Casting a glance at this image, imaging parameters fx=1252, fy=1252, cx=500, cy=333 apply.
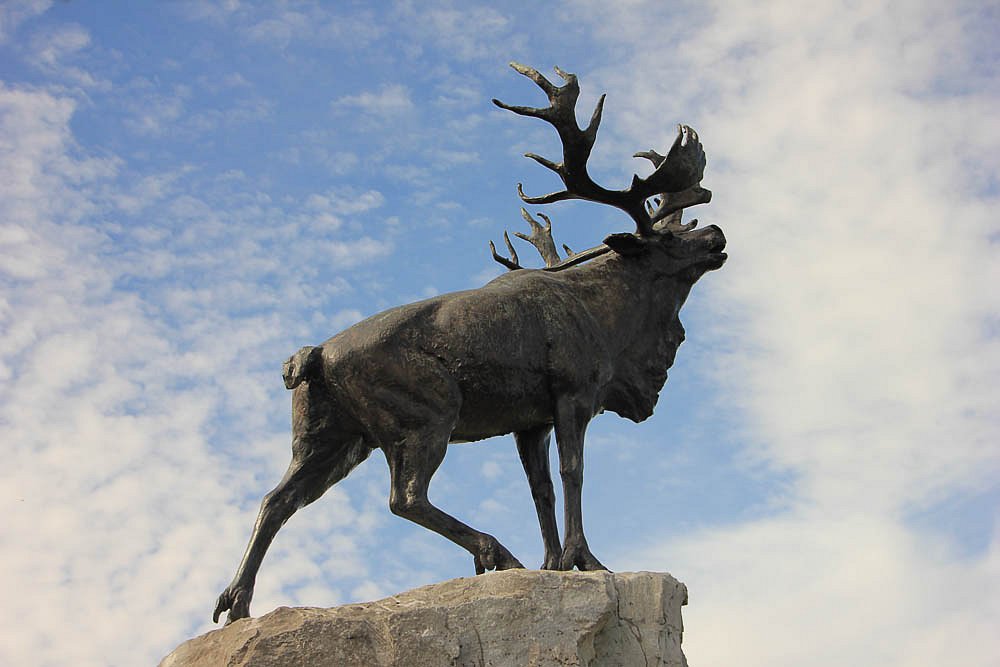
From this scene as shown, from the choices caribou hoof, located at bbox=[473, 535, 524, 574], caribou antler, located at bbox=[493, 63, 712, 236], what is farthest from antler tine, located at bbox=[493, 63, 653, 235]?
caribou hoof, located at bbox=[473, 535, 524, 574]

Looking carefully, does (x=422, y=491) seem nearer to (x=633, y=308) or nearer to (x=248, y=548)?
(x=248, y=548)

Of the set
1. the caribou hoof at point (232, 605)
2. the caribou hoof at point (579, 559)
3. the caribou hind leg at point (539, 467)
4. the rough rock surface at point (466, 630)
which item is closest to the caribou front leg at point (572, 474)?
the caribou hoof at point (579, 559)

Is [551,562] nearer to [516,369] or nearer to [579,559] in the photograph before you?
[579,559]

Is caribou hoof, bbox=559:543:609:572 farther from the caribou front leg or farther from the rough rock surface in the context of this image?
the rough rock surface

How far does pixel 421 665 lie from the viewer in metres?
5.65

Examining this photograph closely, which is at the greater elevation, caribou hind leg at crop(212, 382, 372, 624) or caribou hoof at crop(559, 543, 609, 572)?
caribou hind leg at crop(212, 382, 372, 624)

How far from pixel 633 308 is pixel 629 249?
1.19 feet

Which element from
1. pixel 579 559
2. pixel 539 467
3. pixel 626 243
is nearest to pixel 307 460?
pixel 539 467

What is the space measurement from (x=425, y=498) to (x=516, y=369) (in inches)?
33.3

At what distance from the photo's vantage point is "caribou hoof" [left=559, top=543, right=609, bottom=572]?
21.4ft

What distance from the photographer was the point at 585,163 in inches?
289

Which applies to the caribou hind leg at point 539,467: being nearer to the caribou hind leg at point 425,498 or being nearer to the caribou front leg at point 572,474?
the caribou front leg at point 572,474

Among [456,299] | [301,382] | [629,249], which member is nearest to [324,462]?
[301,382]

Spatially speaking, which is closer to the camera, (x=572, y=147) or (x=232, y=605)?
(x=232, y=605)
